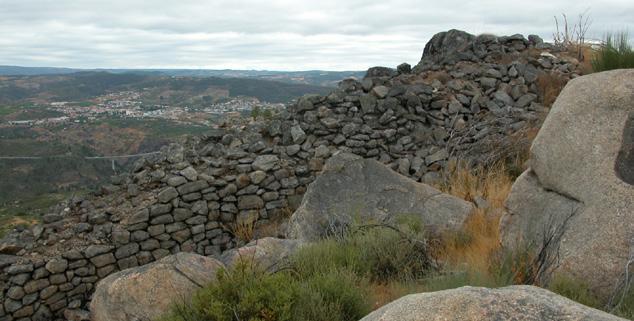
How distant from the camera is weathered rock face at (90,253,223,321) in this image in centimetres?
414

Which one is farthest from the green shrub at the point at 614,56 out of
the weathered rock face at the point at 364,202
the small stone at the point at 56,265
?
the small stone at the point at 56,265

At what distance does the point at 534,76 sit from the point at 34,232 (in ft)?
31.1

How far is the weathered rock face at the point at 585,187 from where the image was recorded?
3.32 m

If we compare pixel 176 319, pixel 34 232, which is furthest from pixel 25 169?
pixel 176 319

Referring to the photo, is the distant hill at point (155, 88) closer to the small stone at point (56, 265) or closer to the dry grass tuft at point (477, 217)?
the dry grass tuft at point (477, 217)

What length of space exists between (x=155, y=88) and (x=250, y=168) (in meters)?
109

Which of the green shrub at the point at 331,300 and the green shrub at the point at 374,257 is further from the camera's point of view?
the green shrub at the point at 374,257

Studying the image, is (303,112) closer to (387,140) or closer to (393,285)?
(387,140)

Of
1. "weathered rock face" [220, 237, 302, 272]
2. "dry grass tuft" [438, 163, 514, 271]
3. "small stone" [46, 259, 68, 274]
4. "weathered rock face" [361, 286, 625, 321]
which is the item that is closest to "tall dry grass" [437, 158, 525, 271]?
"dry grass tuft" [438, 163, 514, 271]

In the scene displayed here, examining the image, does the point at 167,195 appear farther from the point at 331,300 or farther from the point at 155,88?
the point at 155,88

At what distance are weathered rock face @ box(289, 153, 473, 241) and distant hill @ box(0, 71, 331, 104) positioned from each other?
237 ft

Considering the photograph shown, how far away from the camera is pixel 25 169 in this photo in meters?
49.3

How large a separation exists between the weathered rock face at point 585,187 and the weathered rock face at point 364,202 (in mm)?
1553

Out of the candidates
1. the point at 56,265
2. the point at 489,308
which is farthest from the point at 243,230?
the point at 489,308
